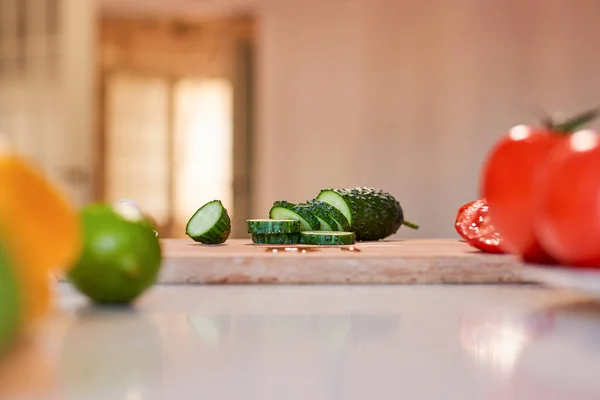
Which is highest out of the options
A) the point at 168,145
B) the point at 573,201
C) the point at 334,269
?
the point at 168,145

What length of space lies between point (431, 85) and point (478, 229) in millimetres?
2544

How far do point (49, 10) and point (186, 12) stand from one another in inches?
92.3

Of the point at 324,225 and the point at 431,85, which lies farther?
the point at 431,85

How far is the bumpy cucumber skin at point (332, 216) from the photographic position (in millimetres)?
1267

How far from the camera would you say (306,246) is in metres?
1.10

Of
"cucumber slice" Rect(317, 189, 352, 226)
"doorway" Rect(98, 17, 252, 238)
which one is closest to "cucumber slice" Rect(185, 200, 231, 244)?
"cucumber slice" Rect(317, 189, 352, 226)

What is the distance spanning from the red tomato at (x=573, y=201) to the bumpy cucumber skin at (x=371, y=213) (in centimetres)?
74

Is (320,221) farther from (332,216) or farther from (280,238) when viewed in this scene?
(280,238)

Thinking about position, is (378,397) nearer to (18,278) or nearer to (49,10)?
(18,278)

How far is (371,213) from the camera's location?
134 centimetres

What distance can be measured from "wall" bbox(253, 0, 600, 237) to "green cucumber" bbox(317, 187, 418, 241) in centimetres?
180

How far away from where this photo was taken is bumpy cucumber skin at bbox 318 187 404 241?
4.38ft

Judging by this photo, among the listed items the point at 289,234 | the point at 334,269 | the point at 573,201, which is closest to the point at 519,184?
the point at 573,201

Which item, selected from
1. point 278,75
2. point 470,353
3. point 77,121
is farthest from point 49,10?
point 470,353
